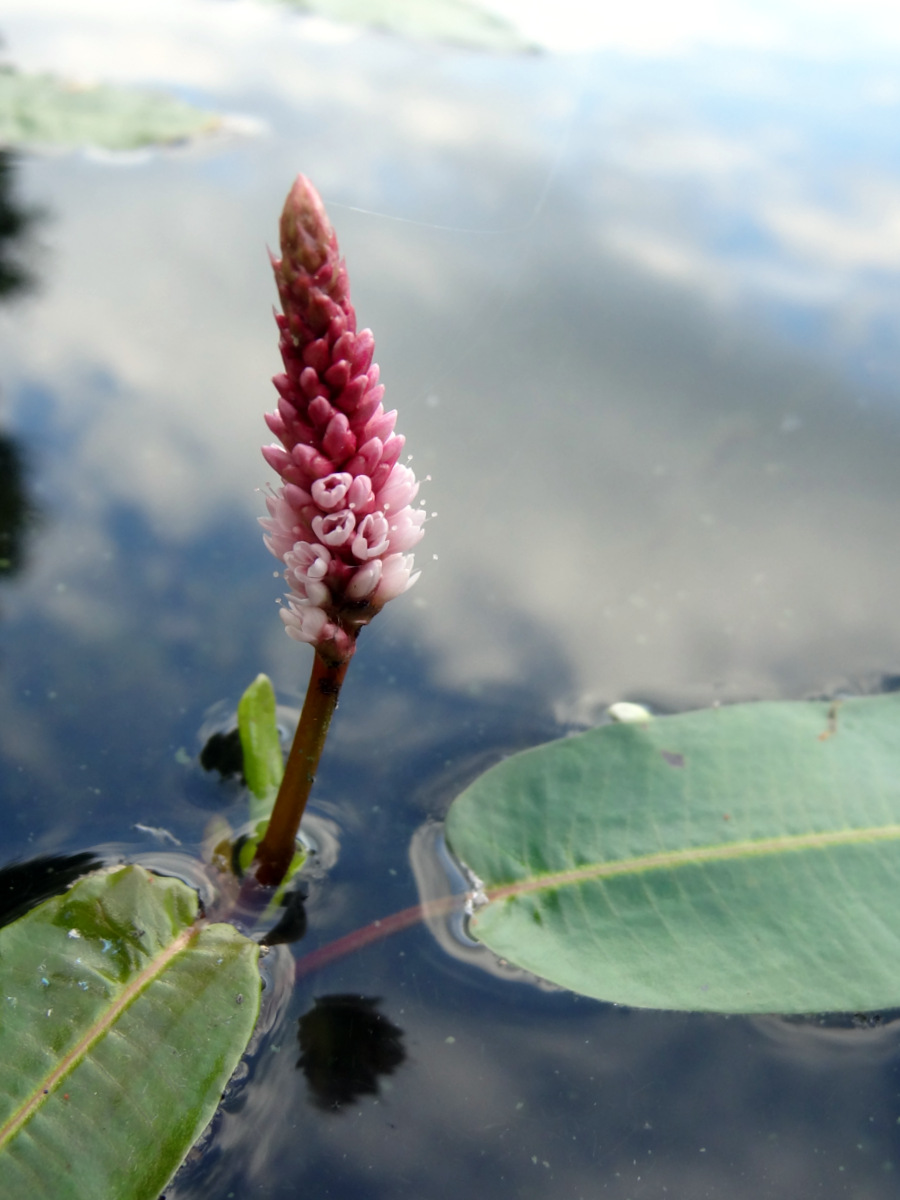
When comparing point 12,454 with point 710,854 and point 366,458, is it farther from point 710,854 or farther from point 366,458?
point 710,854

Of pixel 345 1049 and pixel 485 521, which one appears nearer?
pixel 345 1049

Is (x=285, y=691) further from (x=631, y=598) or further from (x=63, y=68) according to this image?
(x=63, y=68)

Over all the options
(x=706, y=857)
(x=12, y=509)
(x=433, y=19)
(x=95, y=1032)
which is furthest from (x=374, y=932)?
(x=433, y=19)

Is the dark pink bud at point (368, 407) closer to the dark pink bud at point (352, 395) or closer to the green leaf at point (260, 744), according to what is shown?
the dark pink bud at point (352, 395)

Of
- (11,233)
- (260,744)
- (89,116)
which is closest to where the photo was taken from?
(260,744)

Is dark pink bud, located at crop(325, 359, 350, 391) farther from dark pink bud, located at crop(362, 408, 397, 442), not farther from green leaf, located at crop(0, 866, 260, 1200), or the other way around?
green leaf, located at crop(0, 866, 260, 1200)

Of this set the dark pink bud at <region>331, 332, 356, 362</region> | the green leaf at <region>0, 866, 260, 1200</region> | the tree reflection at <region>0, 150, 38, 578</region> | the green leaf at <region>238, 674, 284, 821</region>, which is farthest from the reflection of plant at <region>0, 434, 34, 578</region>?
the dark pink bud at <region>331, 332, 356, 362</region>
